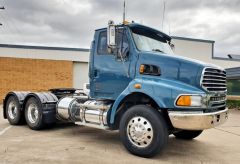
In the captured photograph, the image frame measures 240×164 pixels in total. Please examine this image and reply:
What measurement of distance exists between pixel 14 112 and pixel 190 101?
626 cm

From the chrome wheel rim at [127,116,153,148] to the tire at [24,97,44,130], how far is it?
3.34 metres

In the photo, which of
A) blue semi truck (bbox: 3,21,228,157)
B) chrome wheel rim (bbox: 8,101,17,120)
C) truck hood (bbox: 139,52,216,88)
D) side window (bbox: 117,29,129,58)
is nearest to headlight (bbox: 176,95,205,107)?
blue semi truck (bbox: 3,21,228,157)

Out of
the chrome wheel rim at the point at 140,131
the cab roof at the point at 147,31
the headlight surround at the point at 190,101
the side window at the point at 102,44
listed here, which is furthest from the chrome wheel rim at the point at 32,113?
the headlight surround at the point at 190,101

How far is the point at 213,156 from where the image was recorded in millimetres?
6316

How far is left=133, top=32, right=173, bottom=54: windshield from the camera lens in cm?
662

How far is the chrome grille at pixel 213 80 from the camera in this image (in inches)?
228

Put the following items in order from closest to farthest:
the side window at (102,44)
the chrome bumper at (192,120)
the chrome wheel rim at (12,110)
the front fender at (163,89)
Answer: the chrome bumper at (192,120), the front fender at (163,89), the side window at (102,44), the chrome wheel rim at (12,110)

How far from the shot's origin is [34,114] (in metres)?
9.05

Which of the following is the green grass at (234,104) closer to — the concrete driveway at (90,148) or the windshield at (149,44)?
the concrete driveway at (90,148)

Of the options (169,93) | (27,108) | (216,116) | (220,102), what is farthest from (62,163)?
(27,108)

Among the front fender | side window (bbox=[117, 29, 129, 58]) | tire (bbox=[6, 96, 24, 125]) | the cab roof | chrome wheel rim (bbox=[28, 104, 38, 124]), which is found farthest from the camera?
tire (bbox=[6, 96, 24, 125])

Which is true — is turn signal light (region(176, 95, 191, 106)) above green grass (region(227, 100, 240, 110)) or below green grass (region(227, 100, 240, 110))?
above

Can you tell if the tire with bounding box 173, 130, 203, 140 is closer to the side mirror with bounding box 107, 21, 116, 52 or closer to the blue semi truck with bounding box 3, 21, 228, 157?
the blue semi truck with bounding box 3, 21, 228, 157

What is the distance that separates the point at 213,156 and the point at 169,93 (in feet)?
5.80
